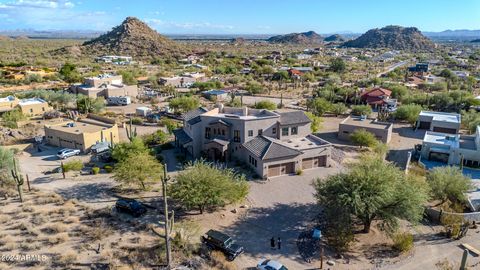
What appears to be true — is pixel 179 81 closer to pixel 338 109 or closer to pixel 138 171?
pixel 338 109

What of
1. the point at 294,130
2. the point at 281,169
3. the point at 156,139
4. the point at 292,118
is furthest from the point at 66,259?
the point at 292,118

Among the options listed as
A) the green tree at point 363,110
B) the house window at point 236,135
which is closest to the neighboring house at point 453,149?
the green tree at point 363,110

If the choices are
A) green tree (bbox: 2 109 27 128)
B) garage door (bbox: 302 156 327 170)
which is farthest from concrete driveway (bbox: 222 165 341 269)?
green tree (bbox: 2 109 27 128)

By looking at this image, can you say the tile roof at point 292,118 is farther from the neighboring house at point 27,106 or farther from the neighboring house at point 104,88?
the neighboring house at point 104,88

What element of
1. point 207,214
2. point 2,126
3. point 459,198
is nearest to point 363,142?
point 459,198

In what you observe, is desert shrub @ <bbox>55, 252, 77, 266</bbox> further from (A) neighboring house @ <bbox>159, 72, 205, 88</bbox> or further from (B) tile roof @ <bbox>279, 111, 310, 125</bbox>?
(A) neighboring house @ <bbox>159, 72, 205, 88</bbox>

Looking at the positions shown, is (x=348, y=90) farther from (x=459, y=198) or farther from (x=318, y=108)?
(x=459, y=198)
